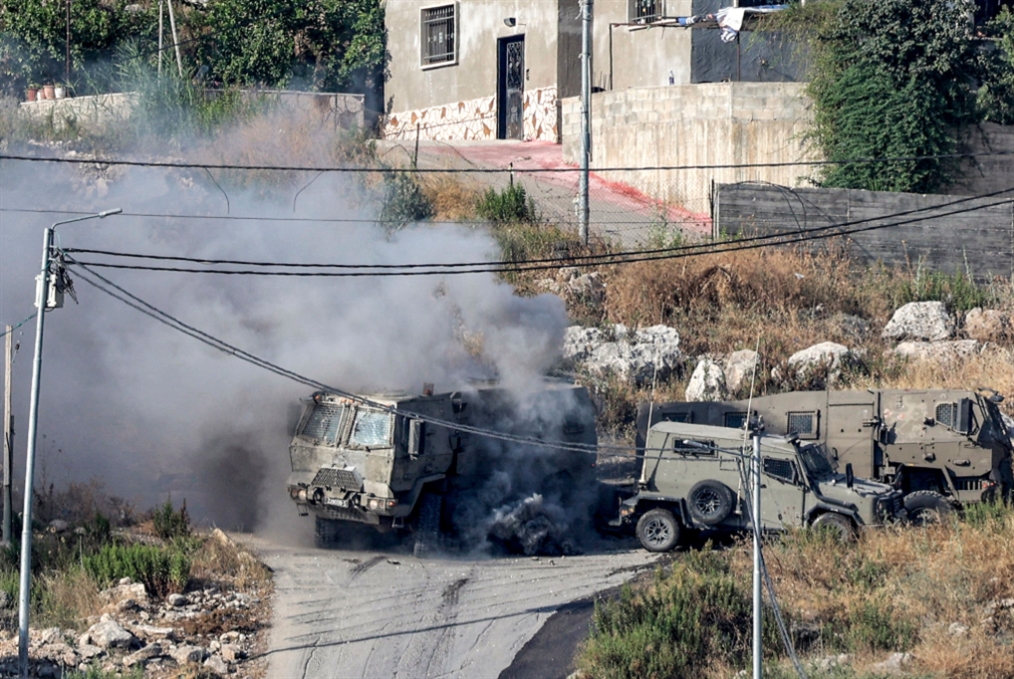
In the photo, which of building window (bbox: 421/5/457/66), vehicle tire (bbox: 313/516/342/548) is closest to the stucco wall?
building window (bbox: 421/5/457/66)

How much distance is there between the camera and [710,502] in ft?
57.3

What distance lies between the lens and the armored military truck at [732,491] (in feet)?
56.5

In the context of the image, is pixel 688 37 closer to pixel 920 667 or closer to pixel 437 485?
pixel 437 485

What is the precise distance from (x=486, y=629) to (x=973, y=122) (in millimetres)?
19149

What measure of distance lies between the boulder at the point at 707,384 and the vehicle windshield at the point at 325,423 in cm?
834

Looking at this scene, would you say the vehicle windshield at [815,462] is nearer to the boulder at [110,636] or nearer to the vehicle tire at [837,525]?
the vehicle tire at [837,525]

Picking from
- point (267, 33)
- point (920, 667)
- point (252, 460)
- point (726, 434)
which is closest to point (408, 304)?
point (252, 460)

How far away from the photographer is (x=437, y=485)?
1778 centimetres

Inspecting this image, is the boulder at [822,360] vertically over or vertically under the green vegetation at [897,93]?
under

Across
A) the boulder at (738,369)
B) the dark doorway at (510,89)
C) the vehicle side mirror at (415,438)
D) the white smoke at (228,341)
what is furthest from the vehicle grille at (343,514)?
the dark doorway at (510,89)

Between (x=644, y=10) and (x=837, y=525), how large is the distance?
18252 mm

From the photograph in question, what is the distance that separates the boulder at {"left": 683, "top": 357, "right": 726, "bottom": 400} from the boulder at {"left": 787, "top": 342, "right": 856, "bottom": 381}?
1519 millimetres

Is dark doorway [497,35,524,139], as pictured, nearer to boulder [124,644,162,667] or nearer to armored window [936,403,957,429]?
armored window [936,403,957,429]

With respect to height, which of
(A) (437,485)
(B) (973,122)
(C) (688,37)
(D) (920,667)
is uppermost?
(C) (688,37)
